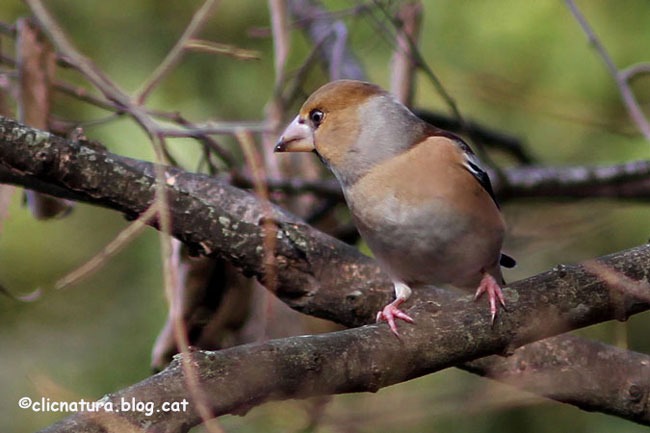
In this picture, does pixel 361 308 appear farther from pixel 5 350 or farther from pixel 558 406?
pixel 5 350

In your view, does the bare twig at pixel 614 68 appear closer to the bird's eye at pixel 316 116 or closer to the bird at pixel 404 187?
the bird at pixel 404 187

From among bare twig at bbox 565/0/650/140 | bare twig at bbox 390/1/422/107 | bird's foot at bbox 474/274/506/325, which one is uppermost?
bare twig at bbox 390/1/422/107

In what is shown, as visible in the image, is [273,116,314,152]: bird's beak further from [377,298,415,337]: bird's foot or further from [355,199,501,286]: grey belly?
[377,298,415,337]: bird's foot

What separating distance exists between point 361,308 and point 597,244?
2.45m

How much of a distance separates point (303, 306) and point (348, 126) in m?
0.79

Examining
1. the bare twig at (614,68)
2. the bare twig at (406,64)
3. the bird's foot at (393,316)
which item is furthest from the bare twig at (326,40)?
the bird's foot at (393,316)

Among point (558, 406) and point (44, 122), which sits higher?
point (44, 122)

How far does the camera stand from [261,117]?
589 centimetres

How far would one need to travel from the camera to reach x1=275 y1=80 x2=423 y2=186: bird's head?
355 cm

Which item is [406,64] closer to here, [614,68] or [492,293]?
[614,68]

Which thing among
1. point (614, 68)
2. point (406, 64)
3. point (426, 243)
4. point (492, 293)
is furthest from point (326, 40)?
point (492, 293)

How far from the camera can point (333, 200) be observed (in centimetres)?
475

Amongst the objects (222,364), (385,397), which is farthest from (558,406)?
(222,364)

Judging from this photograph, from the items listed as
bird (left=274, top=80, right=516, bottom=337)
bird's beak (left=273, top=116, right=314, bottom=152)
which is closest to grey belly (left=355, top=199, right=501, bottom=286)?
bird (left=274, top=80, right=516, bottom=337)
